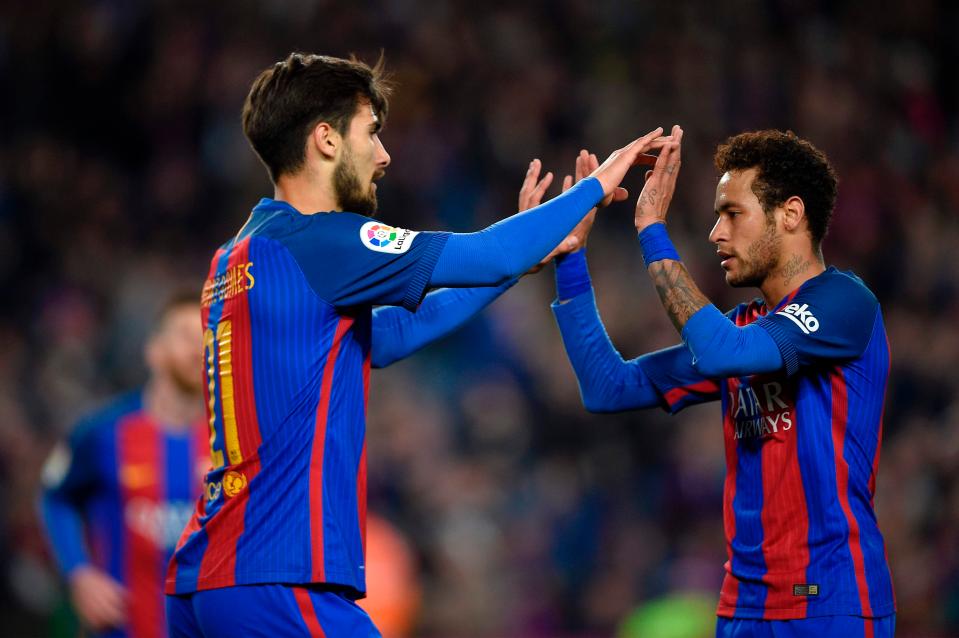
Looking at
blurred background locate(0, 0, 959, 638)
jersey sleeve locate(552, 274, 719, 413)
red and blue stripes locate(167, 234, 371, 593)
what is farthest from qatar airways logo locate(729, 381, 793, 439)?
blurred background locate(0, 0, 959, 638)

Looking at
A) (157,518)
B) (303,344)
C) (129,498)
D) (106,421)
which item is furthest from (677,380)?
(106,421)

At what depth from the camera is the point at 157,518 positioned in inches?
232

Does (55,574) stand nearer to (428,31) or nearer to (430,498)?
(430,498)

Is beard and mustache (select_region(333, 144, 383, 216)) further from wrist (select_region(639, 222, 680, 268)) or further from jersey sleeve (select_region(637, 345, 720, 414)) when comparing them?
jersey sleeve (select_region(637, 345, 720, 414))

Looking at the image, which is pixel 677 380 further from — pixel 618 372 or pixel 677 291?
pixel 677 291

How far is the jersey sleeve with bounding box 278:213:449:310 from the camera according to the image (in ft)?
11.3

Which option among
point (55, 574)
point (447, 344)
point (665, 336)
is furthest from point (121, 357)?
point (665, 336)

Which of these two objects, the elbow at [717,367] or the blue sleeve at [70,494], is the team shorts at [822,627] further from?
the blue sleeve at [70,494]

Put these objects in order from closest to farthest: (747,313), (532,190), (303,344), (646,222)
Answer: (303,344), (646,222), (747,313), (532,190)

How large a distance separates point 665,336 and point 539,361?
3.31 feet

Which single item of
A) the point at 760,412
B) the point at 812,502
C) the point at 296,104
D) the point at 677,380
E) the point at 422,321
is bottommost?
the point at 812,502

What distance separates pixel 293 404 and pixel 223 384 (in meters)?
0.24

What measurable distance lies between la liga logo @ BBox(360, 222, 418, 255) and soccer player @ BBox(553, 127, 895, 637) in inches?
34.2

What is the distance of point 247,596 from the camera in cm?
333
